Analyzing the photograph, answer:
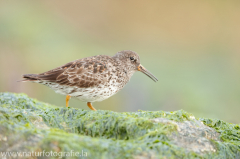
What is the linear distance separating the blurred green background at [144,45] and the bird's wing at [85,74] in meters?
4.22

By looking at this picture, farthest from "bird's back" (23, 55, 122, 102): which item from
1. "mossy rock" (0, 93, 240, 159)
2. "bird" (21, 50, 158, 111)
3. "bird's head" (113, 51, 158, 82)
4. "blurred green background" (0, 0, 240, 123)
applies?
"blurred green background" (0, 0, 240, 123)

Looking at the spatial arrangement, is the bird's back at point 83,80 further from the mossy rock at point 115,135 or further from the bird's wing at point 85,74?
the mossy rock at point 115,135

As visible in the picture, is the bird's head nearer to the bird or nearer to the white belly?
the bird

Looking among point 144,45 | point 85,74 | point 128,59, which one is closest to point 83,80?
point 85,74

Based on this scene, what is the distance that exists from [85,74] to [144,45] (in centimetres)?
1257

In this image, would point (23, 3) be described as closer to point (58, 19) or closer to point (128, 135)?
point (58, 19)

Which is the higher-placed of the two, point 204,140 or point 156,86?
point 156,86

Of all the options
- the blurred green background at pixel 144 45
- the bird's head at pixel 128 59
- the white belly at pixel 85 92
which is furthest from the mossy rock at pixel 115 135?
the blurred green background at pixel 144 45

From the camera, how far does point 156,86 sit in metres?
13.0

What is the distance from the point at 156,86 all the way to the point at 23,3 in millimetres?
10237

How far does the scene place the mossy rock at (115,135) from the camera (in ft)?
11.8

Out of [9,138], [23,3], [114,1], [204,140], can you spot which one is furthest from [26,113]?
[114,1]

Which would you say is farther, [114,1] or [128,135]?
[114,1]

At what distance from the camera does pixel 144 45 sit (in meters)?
19.2
